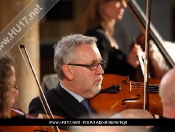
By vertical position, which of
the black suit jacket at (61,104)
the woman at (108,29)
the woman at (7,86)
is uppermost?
the woman at (108,29)

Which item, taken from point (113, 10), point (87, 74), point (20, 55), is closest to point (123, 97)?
point (87, 74)

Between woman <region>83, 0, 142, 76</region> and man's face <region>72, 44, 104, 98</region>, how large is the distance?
1.7 inches

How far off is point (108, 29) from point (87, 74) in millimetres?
256

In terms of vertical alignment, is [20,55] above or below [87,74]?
above

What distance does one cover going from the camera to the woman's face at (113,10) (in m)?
2.46

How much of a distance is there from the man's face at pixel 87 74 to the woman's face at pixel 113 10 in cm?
18

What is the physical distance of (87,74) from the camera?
2.43 m

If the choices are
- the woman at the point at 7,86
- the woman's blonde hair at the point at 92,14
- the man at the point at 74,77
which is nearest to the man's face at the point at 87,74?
the man at the point at 74,77

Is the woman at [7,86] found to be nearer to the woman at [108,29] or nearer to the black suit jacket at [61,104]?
the black suit jacket at [61,104]

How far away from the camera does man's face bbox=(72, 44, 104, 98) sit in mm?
2418

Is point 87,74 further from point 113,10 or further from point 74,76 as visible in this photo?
point 113,10

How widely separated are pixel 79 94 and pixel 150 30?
0.48m

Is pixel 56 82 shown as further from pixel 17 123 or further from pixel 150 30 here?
pixel 150 30

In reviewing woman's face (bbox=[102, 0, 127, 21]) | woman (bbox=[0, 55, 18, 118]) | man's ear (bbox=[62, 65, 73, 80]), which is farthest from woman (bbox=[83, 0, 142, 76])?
woman (bbox=[0, 55, 18, 118])
